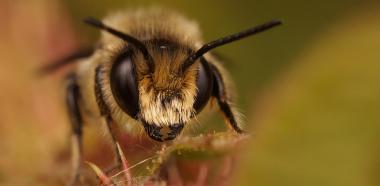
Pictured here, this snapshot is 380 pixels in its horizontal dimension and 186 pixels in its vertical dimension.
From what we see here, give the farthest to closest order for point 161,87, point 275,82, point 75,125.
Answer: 1. point 275,82
2. point 75,125
3. point 161,87

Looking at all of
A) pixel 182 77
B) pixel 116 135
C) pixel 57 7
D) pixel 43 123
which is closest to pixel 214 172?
pixel 116 135

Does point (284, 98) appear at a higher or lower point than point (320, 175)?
higher

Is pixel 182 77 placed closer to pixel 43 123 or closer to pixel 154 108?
Answer: pixel 154 108

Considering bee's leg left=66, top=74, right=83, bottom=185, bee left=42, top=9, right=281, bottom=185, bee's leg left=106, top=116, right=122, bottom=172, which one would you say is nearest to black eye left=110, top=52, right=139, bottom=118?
bee left=42, top=9, right=281, bottom=185

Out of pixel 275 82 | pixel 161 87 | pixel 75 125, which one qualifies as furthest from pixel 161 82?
pixel 275 82

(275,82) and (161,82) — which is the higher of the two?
(161,82)

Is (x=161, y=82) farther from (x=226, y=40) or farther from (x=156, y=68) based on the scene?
(x=226, y=40)

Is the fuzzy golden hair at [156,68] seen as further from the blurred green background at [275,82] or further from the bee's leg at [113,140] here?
the blurred green background at [275,82]
